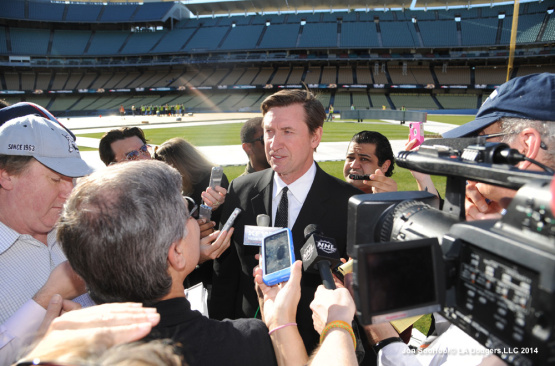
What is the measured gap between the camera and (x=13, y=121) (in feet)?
6.87

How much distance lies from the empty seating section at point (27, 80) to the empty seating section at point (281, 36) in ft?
112

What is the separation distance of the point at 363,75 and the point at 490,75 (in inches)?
620

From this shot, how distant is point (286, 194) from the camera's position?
103 inches

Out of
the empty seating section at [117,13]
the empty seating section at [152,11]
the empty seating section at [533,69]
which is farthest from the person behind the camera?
the empty seating section at [117,13]

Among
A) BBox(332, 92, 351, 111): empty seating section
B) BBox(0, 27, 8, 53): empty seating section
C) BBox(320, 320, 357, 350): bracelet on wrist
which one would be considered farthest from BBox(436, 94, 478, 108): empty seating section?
BBox(0, 27, 8, 53): empty seating section

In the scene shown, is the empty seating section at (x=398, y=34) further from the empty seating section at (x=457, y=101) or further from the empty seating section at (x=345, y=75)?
the empty seating section at (x=457, y=101)

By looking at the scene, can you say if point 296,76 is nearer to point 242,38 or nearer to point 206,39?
point 242,38

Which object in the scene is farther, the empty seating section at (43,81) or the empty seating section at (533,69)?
the empty seating section at (43,81)

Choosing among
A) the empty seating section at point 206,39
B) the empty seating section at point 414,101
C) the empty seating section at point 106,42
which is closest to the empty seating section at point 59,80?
the empty seating section at point 106,42

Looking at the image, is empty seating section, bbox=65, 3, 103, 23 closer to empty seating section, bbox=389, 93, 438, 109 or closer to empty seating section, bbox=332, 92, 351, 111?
empty seating section, bbox=332, 92, 351, 111

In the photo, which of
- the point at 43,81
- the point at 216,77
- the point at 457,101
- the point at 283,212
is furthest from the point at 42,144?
the point at 43,81

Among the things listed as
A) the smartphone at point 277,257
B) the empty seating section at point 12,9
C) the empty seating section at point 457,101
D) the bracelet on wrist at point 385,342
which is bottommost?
the bracelet on wrist at point 385,342

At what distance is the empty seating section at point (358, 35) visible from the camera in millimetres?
48125

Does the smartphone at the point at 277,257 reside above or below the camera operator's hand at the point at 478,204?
below
